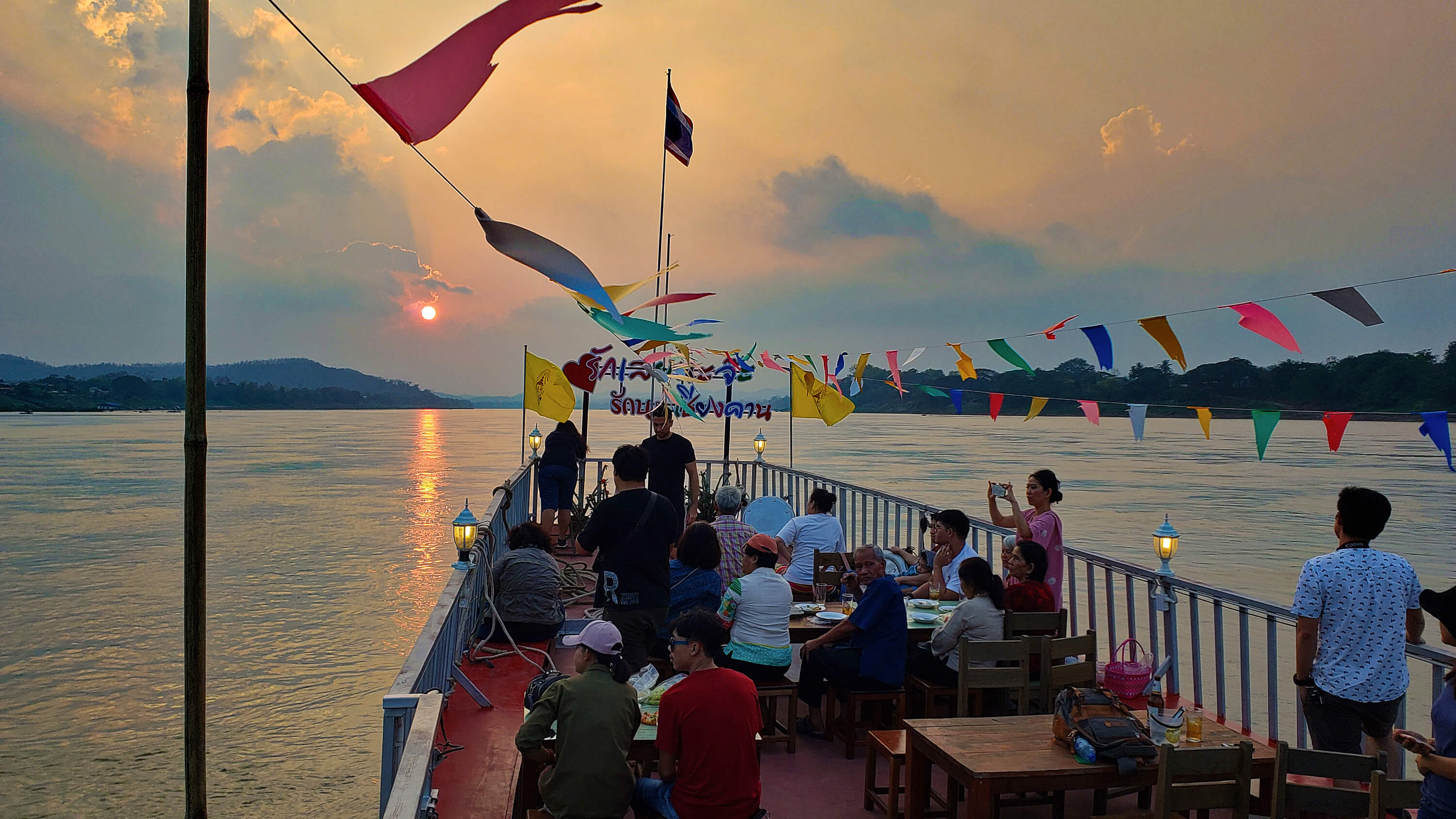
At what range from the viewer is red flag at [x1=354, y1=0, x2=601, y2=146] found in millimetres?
2525

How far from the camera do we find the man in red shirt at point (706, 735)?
11.4 ft

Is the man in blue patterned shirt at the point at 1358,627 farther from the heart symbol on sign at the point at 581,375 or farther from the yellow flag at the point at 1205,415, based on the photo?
the heart symbol on sign at the point at 581,375

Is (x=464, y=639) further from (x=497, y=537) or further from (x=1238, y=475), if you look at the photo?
(x=1238, y=475)

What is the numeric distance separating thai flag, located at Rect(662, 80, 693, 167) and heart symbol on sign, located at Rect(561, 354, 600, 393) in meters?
3.23

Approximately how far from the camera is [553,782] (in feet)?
11.1

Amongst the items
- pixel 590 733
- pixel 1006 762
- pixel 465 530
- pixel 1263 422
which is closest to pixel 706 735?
pixel 590 733

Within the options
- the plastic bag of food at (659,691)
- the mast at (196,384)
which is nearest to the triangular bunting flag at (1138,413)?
the plastic bag of food at (659,691)

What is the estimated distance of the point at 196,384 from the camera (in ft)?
6.36

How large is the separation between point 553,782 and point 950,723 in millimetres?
1919

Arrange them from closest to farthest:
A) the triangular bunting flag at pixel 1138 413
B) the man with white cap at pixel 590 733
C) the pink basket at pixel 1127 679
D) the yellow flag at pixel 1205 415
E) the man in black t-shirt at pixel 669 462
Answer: the man with white cap at pixel 590 733
the pink basket at pixel 1127 679
the yellow flag at pixel 1205 415
the man in black t-shirt at pixel 669 462
the triangular bunting flag at pixel 1138 413

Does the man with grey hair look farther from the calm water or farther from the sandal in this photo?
the calm water

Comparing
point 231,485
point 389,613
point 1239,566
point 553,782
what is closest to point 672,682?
point 553,782

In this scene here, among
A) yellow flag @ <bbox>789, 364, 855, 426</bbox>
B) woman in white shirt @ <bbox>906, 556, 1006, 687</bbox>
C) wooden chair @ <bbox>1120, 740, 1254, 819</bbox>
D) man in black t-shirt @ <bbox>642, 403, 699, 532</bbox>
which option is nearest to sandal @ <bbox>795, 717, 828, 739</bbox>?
woman in white shirt @ <bbox>906, 556, 1006, 687</bbox>

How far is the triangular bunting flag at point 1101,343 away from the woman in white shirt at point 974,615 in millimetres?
3550
